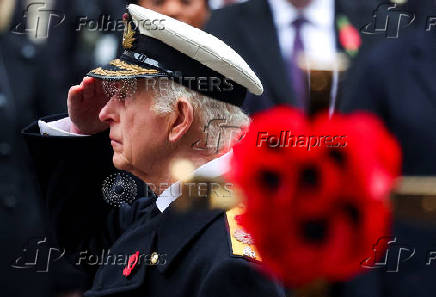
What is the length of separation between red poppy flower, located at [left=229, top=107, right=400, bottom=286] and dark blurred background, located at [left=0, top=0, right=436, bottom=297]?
1.14 ft

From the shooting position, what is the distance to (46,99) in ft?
15.5

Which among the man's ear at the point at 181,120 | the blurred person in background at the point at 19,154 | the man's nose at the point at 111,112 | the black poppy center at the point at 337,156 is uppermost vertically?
the black poppy center at the point at 337,156

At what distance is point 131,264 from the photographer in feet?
8.06

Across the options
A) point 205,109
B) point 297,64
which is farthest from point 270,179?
point 297,64

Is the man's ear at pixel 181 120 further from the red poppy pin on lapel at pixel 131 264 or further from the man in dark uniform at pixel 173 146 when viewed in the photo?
the red poppy pin on lapel at pixel 131 264

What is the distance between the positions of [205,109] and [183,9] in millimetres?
2004

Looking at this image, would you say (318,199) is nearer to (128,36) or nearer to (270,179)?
(270,179)

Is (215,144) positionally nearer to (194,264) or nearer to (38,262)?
(194,264)

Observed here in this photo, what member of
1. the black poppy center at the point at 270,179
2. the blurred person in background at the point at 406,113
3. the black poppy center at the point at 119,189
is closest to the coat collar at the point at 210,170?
the black poppy center at the point at 119,189

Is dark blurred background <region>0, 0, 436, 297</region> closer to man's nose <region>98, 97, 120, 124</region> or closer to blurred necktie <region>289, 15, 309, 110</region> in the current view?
blurred necktie <region>289, 15, 309, 110</region>

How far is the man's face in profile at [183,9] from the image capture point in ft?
14.1

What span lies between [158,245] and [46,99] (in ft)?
8.16

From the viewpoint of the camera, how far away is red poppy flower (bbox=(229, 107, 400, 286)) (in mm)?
1306

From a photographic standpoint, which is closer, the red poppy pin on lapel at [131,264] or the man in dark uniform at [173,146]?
the man in dark uniform at [173,146]
